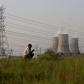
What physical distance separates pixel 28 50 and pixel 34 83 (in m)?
7.90

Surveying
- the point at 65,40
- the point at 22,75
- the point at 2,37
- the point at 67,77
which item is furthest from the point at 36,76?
the point at 65,40

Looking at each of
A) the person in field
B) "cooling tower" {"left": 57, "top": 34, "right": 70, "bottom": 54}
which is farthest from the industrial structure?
the person in field

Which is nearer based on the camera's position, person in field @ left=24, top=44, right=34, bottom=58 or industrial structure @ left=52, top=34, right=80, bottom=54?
person in field @ left=24, top=44, right=34, bottom=58

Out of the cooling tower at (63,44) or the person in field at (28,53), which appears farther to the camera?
the cooling tower at (63,44)

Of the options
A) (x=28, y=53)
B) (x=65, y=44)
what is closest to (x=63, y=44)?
(x=65, y=44)

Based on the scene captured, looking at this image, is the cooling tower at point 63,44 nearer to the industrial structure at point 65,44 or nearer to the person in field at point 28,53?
the industrial structure at point 65,44

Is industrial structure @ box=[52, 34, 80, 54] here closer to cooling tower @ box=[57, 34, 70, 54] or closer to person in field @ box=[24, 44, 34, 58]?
cooling tower @ box=[57, 34, 70, 54]

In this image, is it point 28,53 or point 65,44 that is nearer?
point 28,53

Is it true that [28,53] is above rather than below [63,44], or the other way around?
below

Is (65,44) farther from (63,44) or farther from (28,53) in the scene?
(28,53)

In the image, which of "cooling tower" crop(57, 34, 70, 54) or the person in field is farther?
"cooling tower" crop(57, 34, 70, 54)

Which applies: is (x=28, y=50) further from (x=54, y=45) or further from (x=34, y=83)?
(x=54, y=45)

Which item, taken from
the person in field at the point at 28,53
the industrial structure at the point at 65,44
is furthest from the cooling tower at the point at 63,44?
the person in field at the point at 28,53

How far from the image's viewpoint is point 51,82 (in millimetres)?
4355
